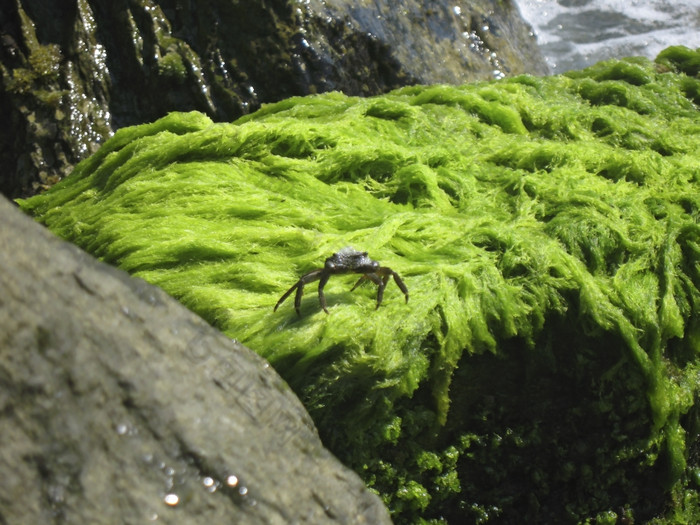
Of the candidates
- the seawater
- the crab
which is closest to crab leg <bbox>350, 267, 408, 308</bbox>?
the crab

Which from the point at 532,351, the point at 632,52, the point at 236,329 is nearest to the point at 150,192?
the point at 236,329

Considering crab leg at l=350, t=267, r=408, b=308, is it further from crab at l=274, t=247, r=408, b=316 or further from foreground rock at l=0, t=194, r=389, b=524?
foreground rock at l=0, t=194, r=389, b=524

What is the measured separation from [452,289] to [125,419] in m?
1.52

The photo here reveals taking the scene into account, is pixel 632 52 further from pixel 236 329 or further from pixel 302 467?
pixel 302 467

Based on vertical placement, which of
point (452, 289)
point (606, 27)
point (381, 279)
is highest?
point (606, 27)

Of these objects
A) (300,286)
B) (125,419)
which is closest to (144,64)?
(300,286)

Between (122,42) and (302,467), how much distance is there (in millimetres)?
4143

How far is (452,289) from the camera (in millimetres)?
2848

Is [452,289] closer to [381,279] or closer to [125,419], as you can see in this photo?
[381,279]

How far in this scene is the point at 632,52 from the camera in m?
9.15

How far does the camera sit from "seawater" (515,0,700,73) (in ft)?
30.0

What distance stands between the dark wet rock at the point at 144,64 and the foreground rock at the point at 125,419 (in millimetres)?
3304

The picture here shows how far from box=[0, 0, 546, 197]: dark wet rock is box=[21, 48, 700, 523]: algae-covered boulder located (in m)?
1.18

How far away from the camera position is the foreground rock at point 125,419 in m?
1.57
